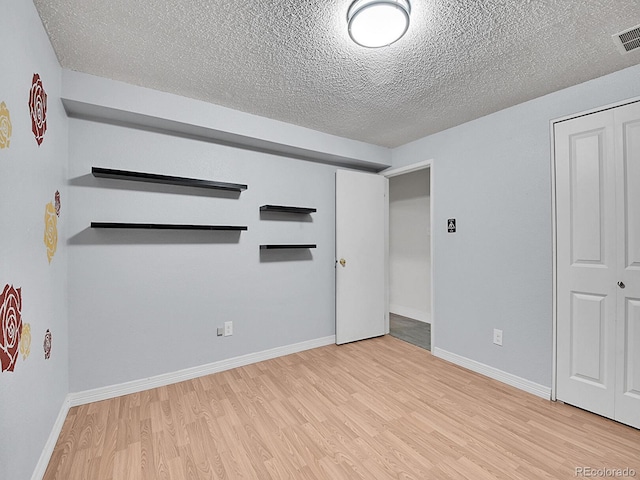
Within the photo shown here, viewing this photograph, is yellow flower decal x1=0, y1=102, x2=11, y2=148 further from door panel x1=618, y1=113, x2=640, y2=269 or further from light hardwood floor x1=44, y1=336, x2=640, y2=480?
door panel x1=618, y1=113, x2=640, y2=269

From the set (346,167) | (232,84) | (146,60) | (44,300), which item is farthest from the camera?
(346,167)

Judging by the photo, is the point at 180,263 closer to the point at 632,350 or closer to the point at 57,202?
the point at 57,202

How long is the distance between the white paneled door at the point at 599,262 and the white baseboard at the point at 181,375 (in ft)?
7.56

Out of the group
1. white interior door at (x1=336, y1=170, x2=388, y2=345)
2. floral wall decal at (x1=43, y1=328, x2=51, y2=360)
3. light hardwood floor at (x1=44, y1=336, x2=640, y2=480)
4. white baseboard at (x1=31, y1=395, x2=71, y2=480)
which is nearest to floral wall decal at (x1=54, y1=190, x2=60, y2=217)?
floral wall decal at (x1=43, y1=328, x2=51, y2=360)

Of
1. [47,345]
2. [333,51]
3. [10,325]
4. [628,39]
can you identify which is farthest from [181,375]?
[628,39]

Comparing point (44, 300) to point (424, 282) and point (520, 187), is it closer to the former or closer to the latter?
point (520, 187)

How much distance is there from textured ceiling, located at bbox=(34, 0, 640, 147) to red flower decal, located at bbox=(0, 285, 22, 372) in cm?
144

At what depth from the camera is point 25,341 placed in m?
1.34

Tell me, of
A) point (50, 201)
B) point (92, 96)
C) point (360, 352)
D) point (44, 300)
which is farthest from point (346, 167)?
point (44, 300)

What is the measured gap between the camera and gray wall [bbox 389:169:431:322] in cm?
452

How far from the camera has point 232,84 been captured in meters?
2.20

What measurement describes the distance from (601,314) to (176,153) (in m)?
3.58

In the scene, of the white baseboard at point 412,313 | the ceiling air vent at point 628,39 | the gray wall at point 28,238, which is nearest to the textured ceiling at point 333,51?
the ceiling air vent at point 628,39

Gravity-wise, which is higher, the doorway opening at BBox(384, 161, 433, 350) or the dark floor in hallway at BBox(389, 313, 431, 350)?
the doorway opening at BBox(384, 161, 433, 350)
